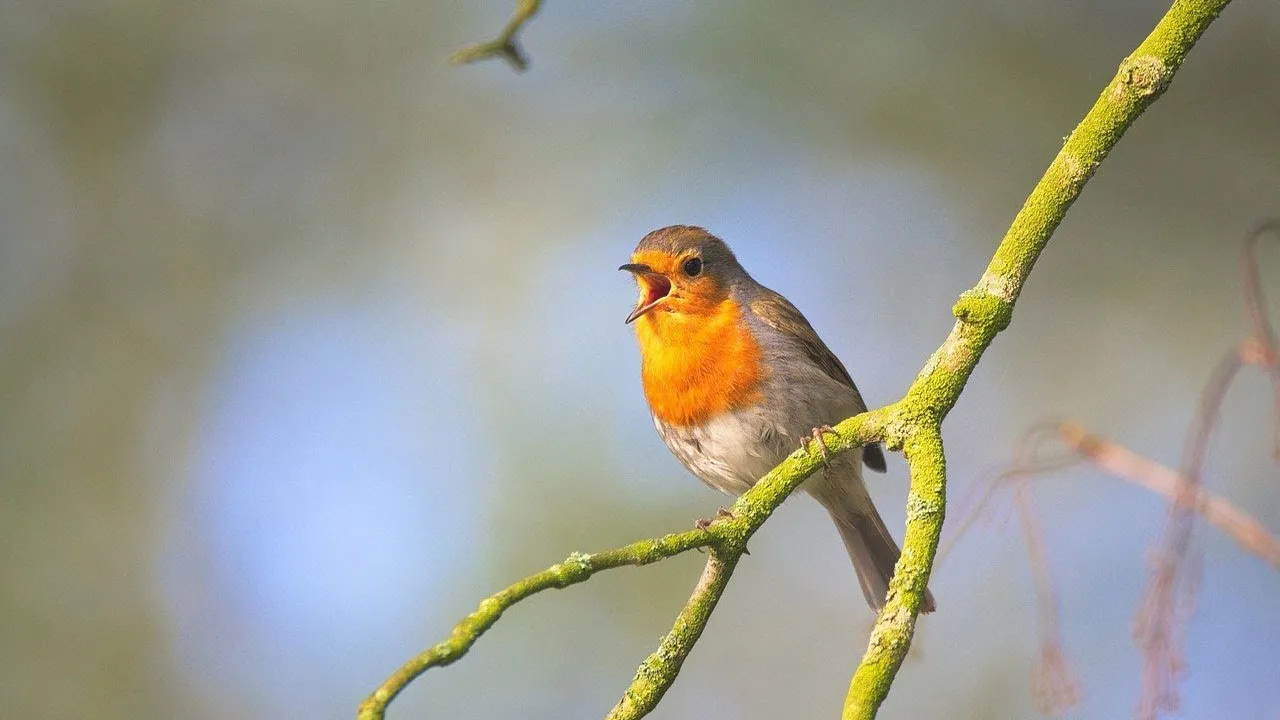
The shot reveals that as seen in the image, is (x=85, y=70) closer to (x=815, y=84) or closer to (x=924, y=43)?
(x=815, y=84)

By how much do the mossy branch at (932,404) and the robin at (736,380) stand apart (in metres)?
1.82

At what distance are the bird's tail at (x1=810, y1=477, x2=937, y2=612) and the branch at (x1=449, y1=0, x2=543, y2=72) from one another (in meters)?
2.68

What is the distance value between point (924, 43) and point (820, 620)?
12.7 feet

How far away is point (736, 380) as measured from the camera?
4363mm

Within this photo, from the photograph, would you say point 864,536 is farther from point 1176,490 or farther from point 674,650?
point 674,650

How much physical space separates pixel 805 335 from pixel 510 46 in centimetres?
232

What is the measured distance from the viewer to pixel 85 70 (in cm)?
1013

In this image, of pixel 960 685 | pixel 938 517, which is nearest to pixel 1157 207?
pixel 960 685

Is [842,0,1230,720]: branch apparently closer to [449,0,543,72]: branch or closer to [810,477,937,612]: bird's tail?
[449,0,543,72]: branch

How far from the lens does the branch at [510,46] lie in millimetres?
2537

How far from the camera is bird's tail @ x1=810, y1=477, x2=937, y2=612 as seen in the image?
491 cm

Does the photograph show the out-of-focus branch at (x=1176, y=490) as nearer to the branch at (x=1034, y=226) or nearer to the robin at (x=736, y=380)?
the branch at (x=1034, y=226)

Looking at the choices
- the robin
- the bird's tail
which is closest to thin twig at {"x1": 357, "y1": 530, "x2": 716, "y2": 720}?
the robin

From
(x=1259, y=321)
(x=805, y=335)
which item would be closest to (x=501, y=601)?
(x=1259, y=321)
